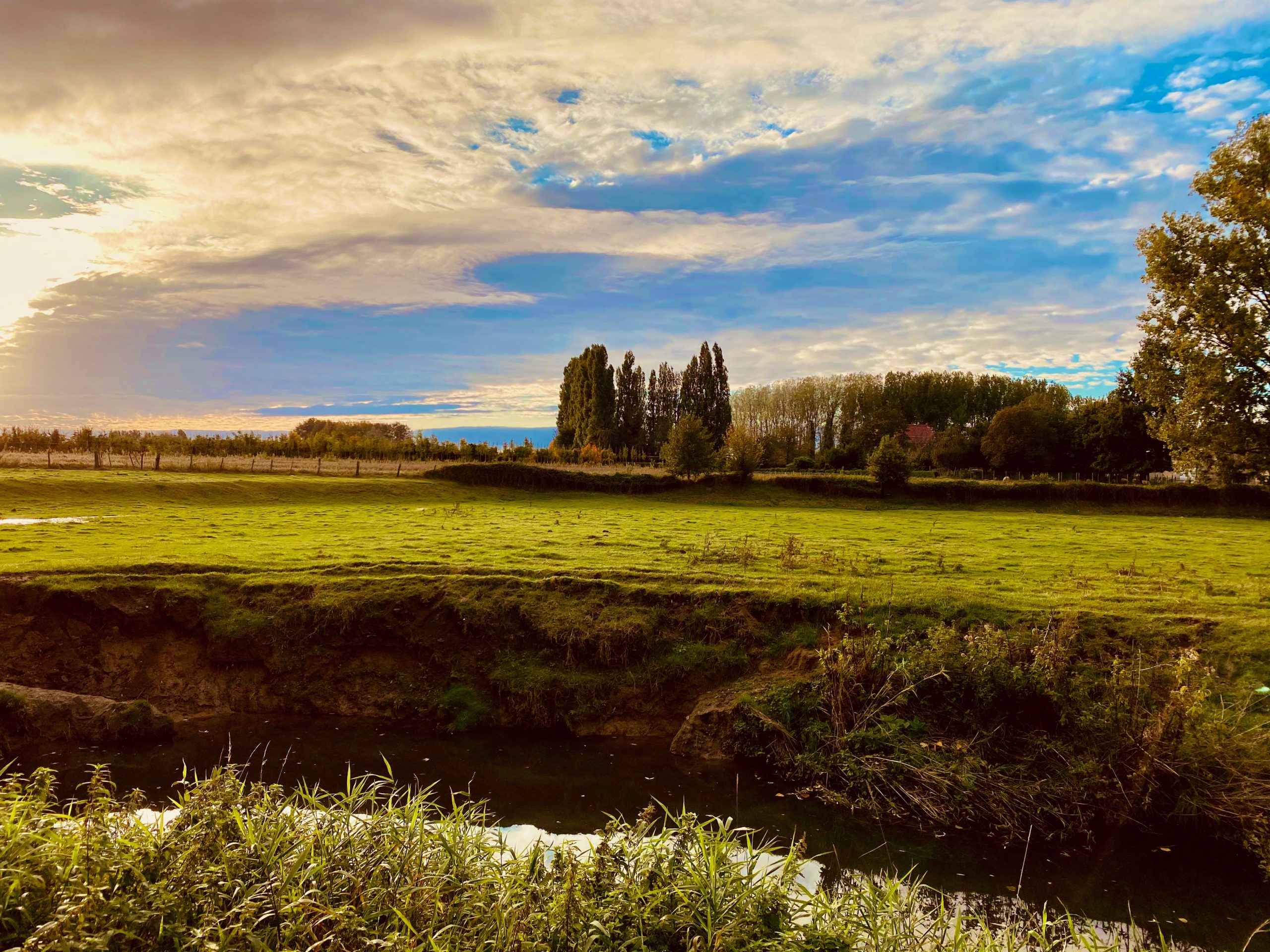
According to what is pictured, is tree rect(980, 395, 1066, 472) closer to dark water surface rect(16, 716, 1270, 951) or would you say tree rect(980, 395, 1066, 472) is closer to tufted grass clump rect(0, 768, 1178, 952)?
dark water surface rect(16, 716, 1270, 951)

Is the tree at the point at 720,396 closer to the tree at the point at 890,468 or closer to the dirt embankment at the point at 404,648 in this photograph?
the tree at the point at 890,468

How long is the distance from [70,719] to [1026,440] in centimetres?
7318

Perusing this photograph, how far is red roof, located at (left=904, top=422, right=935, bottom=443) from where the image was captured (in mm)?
85438

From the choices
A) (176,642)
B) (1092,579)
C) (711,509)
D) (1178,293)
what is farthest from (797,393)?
(176,642)

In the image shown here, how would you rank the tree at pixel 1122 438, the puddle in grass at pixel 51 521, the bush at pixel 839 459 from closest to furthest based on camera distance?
the puddle in grass at pixel 51 521 < the tree at pixel 1122 438 < the bush at pixel 839 459

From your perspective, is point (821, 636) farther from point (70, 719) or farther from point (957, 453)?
point (957, 453)

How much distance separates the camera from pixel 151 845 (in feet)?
19.8

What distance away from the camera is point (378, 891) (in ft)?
19.4

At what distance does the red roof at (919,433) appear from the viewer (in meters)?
85.4

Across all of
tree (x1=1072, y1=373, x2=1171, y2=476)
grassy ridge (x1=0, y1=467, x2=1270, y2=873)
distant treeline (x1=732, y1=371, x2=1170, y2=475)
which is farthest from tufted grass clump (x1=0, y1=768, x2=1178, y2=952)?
→ tree (x1=1072, y1=373, x2=1171, y2=476)

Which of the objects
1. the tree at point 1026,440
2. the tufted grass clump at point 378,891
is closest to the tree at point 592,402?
the tree at point 1026,440

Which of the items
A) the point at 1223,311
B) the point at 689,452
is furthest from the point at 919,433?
the point at 1223,311

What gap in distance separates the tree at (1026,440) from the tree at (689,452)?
118 feet

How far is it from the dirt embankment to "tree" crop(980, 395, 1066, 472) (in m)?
62.0
